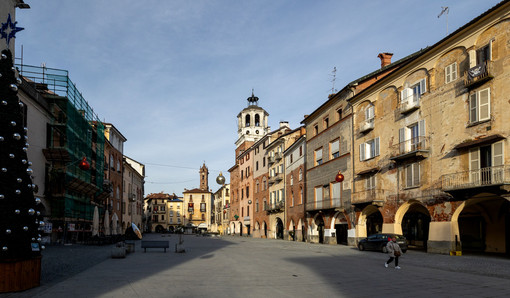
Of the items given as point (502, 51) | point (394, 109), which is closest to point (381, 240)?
point (394, 109)

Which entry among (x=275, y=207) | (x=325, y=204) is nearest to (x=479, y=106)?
(x=325, y=204)

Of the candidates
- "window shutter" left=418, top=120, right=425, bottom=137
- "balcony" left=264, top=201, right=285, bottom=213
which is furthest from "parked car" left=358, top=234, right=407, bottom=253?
"balcony" left=264, top=201, right=285, bottom=213

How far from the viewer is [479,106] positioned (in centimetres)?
2222

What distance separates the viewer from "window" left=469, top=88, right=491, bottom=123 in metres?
21.8

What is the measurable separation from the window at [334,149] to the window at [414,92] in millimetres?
9982

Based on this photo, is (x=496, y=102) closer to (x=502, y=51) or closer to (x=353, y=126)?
(x=502, y=51)

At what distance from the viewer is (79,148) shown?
3678 centimetres

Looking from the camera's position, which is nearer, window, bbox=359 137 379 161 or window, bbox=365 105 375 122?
window, bbox=359 137 379 161

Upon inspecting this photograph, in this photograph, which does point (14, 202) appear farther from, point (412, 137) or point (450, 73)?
point (412, 137)

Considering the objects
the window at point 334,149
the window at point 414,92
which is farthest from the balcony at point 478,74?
the window at point 334,149

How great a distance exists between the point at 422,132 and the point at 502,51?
6775 mm

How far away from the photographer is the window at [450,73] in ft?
79.8

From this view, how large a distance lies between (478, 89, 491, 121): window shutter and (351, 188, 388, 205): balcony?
9.42 metres

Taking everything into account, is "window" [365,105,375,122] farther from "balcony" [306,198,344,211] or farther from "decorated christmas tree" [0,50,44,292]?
"decorated christmas tree" [0,50,44,292]
